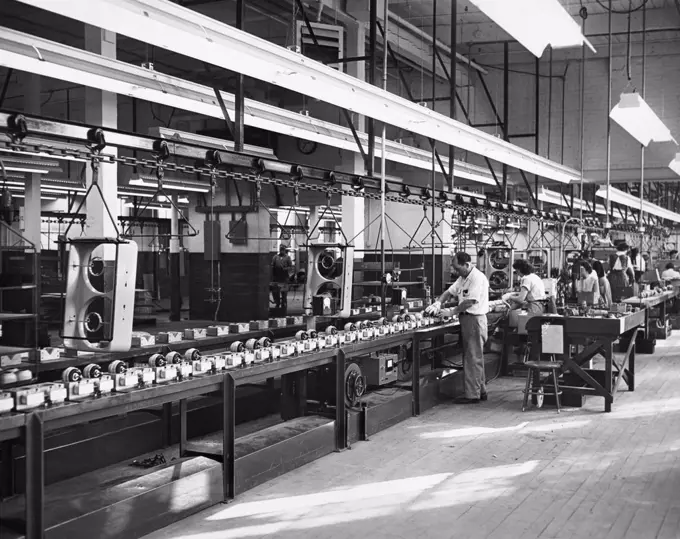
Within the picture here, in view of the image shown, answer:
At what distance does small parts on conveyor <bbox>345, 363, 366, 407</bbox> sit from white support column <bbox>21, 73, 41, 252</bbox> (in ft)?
18.8

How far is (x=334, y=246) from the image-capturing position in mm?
5793

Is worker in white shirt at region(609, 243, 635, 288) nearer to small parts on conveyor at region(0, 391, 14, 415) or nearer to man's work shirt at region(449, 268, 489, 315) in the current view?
man's work shirt at region(449, 268, 489, 315)

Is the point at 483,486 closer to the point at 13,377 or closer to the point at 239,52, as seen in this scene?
the point at 13,377

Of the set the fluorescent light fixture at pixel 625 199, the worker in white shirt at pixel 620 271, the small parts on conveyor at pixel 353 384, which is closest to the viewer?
the small parts on conveyor at pixel 353 384

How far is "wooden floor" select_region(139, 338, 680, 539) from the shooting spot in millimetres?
4043

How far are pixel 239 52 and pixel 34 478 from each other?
2216mm

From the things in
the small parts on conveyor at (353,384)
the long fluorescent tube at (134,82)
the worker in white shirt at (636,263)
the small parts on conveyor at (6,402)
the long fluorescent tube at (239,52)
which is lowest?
the small parts on conveyor at (353,384)

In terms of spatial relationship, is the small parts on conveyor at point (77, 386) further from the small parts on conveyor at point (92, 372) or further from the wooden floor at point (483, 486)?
the wooden floor at point (483, 486)

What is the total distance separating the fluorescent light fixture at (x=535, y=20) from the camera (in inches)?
141

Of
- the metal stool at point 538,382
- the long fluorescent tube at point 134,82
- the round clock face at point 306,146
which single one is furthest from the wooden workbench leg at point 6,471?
the round clock face at point 306,146

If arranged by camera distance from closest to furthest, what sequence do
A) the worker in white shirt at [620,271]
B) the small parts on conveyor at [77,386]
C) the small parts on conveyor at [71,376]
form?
the small parts on conveyor at [77,386] < the small parts on conveyor at [71,376] < the worker in white shirt at [620,271]

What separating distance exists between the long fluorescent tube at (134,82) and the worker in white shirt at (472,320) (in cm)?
208

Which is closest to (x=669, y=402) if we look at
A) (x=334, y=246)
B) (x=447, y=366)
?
(x=447, y=366)

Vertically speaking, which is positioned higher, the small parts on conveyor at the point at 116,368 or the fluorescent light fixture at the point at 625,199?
the fluorescent light fixture at the point at 625,199
